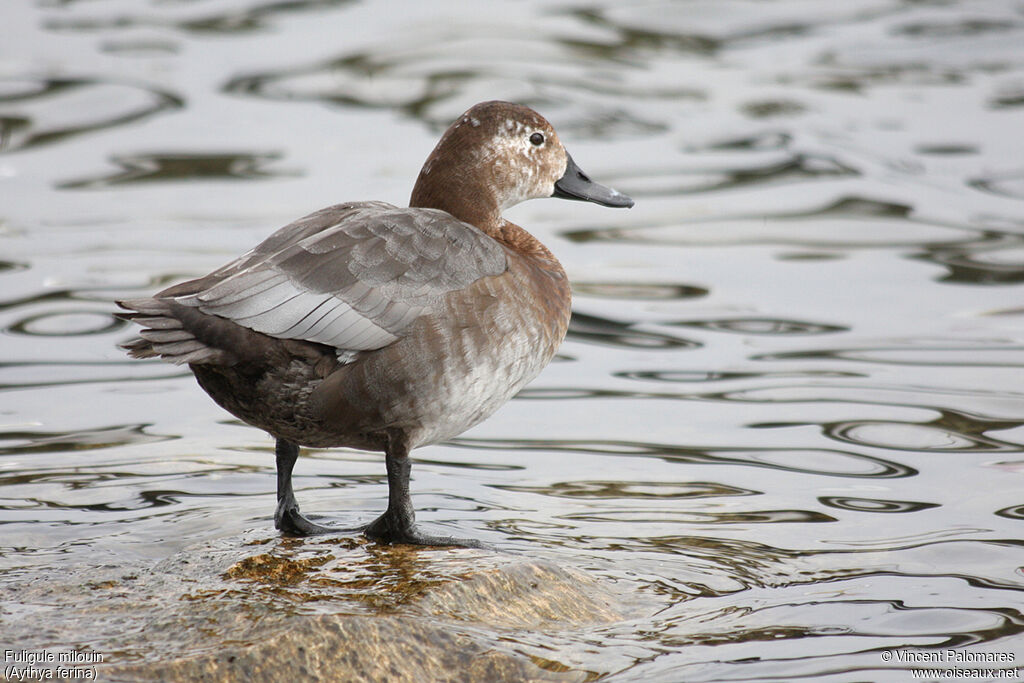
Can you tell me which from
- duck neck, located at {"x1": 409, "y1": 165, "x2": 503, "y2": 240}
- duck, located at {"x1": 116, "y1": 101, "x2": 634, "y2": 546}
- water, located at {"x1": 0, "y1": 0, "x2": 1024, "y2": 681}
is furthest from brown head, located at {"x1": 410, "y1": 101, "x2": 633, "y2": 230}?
water, located at {"x1": 0, "y1": 0, "x2": 1024, "y2": 681}

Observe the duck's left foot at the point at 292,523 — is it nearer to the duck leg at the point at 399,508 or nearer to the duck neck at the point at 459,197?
the duck leg at the point at 399,508

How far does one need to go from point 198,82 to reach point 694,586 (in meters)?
9.28

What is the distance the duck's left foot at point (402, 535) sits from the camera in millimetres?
A: 4602

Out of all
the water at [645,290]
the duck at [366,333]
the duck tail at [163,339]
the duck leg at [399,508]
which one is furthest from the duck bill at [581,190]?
the duck tail at [163,339]

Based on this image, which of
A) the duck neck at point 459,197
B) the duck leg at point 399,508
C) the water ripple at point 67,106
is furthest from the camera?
the water ripple at point 67,106

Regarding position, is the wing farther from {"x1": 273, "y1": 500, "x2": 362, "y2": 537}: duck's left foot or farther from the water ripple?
the water ripple

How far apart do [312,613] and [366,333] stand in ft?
3.05

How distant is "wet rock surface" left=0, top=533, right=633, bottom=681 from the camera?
12.1ft

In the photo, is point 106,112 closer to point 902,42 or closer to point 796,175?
point 796,175

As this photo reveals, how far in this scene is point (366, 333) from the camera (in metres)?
4.39

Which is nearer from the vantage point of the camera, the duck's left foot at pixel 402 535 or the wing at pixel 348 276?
the wing at pixel 348 276

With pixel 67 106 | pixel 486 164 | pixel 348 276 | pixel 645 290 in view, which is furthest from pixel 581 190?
pixel 67 106

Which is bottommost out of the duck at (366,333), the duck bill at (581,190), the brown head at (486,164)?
the duck at (366,333)

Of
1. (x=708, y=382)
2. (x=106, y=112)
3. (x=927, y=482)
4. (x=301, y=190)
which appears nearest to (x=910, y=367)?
(x=708, y=382)
